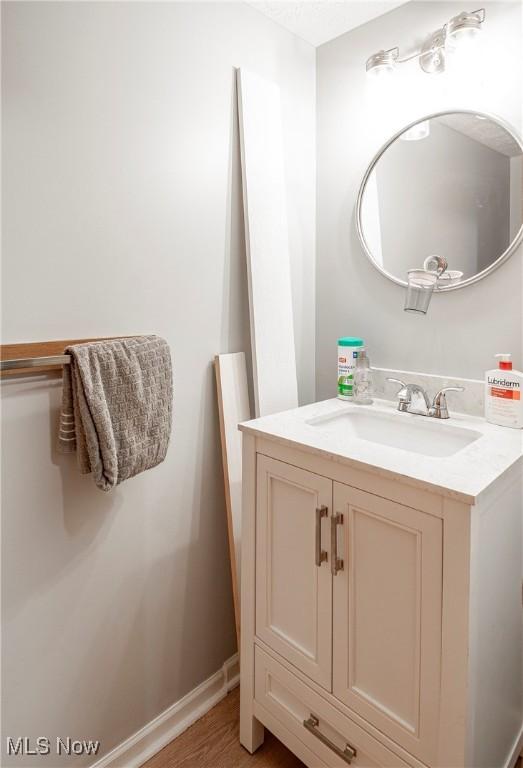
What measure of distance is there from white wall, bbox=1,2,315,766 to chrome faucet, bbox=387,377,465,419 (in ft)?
1.89

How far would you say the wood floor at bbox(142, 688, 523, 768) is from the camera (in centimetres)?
138

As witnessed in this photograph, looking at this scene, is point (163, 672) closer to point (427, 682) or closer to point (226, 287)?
point (427, 682)

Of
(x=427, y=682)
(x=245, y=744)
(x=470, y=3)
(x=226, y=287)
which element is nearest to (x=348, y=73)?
(x=470, y=3)

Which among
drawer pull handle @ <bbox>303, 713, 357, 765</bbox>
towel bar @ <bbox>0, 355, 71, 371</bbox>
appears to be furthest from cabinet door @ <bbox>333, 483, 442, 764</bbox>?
towel bar @ <bbox>0, 355, 71, 371</bbox>

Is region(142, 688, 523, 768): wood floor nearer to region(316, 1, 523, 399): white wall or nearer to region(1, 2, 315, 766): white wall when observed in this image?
region(1, 2, 315, 766): white wall

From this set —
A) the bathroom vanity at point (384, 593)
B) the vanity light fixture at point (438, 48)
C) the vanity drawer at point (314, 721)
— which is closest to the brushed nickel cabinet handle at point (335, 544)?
the bathroom vanity at point (384, 593)

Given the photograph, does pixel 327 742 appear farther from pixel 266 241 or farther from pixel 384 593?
pixel 266 241

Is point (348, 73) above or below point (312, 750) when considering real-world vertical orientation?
above

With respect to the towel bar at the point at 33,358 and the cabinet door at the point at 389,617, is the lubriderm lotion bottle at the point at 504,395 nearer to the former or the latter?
the cabinet door at the point at 389,617

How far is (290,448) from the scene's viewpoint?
4.02 feet

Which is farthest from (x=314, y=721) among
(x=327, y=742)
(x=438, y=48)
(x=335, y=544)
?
(x=438, y=48)

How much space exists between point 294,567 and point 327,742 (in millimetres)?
434

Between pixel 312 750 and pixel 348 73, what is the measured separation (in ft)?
7.06

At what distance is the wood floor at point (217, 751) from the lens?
1.38 m
